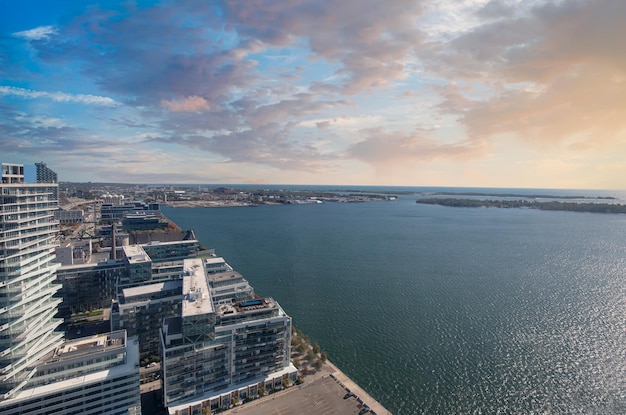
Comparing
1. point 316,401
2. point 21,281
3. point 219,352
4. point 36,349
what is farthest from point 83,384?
point 316,401

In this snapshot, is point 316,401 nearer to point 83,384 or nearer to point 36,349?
point 83,384

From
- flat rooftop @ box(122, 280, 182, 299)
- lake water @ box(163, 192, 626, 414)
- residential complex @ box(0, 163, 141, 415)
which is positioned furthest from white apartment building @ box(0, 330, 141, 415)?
lake water @ box(163, 192, 626, 414)

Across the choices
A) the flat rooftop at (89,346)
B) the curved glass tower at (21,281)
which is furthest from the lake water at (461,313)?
the curved glass tower at (21,281)

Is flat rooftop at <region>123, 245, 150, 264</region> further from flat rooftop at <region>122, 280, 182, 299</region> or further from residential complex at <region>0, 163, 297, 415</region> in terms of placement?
residential complex at <region>0, 163, 297, 415</region>

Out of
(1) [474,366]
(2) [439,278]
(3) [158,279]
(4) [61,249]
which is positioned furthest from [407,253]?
(4) [61,249]

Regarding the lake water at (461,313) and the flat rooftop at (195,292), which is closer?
the flat rooftop at (195,292)

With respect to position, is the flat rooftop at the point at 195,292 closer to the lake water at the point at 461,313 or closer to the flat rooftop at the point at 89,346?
the flat rooftop at the point at 89,346
